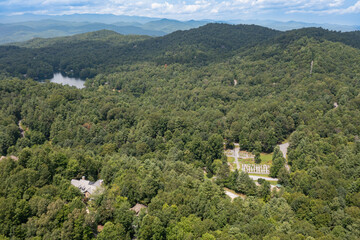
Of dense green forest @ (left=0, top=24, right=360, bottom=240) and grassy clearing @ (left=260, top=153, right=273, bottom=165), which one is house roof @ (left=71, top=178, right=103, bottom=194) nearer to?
dense green forest @ (left=0, top=24, right=360, bottom=240)

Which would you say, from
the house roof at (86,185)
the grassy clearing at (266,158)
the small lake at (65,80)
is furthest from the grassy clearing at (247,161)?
the small lake at (65,80)

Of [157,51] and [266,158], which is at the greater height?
[157,51]

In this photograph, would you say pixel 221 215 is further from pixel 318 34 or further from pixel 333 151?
pixel 318 34

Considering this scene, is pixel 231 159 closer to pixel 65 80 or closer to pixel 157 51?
pixel 65 80

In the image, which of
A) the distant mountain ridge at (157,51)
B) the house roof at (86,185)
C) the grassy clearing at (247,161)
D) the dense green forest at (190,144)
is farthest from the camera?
the distant mountain ridge at (157,51)

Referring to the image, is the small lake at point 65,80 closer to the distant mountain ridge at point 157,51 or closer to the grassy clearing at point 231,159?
the distant mountain ridge at point 157,51

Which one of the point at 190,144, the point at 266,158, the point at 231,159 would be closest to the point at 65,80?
the point at 190,144

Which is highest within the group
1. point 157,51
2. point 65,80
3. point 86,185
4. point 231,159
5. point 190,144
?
point 157,51
